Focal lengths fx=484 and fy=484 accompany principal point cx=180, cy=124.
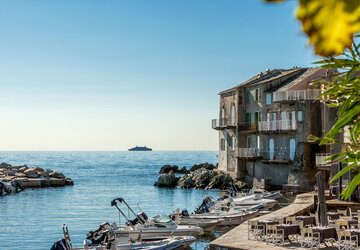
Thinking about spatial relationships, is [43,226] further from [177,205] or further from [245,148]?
[245,148]

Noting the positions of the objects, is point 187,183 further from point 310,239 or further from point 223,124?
point 310,239

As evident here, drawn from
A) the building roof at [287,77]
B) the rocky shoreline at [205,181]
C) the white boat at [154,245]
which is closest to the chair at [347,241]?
the white boat at [154,245]

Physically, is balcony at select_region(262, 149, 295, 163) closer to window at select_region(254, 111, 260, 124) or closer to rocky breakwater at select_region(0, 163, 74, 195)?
window at select_region(254, 111, 260, 124)

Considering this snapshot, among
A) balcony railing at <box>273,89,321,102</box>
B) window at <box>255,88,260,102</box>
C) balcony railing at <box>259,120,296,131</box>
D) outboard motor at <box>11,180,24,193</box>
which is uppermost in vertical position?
window at <box>255,88,260,102</box>

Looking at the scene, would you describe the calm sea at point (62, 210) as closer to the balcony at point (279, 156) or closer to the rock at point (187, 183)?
the rock at point (187, 183)

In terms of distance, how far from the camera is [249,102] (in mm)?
57594

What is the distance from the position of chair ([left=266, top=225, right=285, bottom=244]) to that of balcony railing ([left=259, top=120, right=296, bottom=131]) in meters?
32.9

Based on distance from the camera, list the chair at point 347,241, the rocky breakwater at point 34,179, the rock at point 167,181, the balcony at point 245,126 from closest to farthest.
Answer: the chair at point 347,241
the balcony at point 245,126
the rock at point 167,181
the rocky breakwater at point 34,179

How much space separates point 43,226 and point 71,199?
2102 cm

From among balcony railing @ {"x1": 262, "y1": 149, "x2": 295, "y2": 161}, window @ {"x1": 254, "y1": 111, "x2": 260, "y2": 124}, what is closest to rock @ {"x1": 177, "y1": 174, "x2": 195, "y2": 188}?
window @ {"x1": 254, "y1": 111, "x2": 260, "y2": 124}

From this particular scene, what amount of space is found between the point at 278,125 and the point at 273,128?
783 mm

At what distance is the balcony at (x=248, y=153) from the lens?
178ft

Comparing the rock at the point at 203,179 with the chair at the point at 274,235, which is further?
the rock at the point at 203,179

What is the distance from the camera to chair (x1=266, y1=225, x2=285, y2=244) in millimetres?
16250
